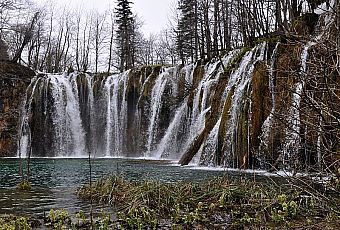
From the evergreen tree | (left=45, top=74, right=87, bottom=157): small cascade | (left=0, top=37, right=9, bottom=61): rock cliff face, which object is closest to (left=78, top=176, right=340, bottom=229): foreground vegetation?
(left=45, top=74, right=87, bottom=157): small cascade

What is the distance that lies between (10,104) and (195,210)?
31.2 meters

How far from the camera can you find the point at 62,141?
35.5 m

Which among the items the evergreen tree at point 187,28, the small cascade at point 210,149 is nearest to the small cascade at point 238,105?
the small cascade at point 210,149

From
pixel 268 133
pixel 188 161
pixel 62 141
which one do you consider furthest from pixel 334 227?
pixel 62 141

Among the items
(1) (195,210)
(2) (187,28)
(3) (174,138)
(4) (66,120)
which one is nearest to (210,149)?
(3) (174,138)

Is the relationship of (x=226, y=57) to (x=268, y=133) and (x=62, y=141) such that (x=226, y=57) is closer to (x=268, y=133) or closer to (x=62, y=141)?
(x=268, y=133)

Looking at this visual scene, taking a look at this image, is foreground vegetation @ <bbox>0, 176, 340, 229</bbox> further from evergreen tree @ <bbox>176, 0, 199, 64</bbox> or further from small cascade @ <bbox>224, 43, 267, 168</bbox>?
evergreen tree @ <bbox>176, 0, 199, 64</bbox>

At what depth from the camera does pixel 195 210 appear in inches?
309

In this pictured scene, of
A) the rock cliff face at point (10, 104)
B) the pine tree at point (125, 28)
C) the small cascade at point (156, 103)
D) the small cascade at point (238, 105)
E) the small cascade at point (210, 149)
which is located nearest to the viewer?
the small cascade at point (238, 105)

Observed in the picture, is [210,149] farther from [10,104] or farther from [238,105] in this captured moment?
[10,104]

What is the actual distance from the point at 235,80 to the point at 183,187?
13409 millimetres

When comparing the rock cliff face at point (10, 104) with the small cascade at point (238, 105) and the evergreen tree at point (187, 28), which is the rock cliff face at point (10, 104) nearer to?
the evergreen tree at point (187, 28)

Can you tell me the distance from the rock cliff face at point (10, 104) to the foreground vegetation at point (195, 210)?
27.5 m

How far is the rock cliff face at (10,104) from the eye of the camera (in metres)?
35.2
